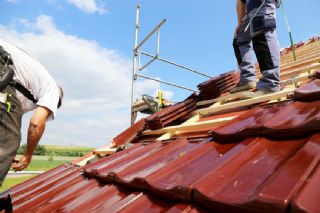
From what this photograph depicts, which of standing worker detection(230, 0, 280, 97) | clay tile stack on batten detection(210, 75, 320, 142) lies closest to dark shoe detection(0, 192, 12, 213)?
clay tile stack on batten detection(210, 75, 320, 142)

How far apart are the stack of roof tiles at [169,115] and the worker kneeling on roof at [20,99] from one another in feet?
4.43

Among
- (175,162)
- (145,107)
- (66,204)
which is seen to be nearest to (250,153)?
(175,162)

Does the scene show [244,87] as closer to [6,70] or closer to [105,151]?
[105,151]

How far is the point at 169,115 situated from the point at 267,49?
135 cm

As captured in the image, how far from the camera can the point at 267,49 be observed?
3232mm

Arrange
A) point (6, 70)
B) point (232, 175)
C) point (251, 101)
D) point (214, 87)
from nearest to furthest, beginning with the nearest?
point (232, 175)
point (6, 70)
point (251, 101)
point (214, 87)

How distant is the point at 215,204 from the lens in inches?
46.5

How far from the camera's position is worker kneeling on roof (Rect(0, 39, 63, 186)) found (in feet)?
7.47

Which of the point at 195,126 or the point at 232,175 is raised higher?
the point at 195,126

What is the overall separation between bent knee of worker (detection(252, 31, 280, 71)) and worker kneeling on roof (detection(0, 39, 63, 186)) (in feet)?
6.95

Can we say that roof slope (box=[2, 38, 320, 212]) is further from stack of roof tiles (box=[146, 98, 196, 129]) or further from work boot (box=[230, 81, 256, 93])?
stack of roof tiles (box=[146, 98, 196, 129])

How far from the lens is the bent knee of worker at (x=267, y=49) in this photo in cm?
322

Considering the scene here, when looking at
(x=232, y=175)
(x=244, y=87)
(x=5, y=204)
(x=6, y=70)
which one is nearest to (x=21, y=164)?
(x=5, y=204)

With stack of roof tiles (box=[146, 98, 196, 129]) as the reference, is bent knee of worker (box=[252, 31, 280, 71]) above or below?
above
